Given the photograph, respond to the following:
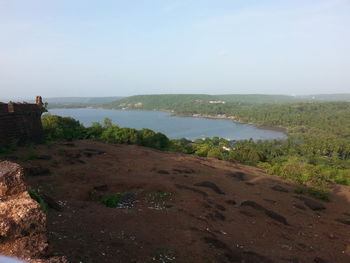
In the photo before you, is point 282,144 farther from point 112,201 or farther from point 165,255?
point 165,255

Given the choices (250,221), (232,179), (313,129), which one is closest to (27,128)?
(232,179)

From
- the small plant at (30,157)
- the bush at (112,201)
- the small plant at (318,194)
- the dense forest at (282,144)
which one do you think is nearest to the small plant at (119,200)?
the bush at (112,201)

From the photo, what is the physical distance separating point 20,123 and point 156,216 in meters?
16.1

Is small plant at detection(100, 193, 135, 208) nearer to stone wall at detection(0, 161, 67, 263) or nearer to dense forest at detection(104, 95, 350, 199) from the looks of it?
stone wall at detection(0, 161, 67, 263)

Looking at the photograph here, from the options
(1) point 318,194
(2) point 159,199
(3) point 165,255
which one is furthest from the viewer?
(1) point 318,194

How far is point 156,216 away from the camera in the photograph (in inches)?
432

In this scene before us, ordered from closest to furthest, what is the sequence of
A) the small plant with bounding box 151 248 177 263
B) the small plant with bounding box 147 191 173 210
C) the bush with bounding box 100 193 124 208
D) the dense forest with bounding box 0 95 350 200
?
the small plant with bounding box 151 248 177 263 < the bush with bounding box 100 193 124 208 < the small plant with bounding box 147 191 173 210 < the dense forest with bounding box 0 95 350 200

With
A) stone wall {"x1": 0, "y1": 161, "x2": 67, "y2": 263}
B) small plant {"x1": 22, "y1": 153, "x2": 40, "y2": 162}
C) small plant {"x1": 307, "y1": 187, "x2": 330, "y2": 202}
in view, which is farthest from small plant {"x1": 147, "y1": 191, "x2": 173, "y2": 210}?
small plant {"x1": 307, "y1": 187, "x2": 330, "y2": 202}

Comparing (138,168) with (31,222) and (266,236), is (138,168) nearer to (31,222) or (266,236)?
(266,236)

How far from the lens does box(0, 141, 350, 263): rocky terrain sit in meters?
5.50

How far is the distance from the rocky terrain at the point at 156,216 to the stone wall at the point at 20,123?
179 cm

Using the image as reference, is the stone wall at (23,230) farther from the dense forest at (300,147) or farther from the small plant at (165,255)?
the dense forest at (300,147)

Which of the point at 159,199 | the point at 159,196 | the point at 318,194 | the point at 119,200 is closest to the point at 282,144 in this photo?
the point at 318,194

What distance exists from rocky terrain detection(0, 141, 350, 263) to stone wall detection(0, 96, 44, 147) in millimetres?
1792
